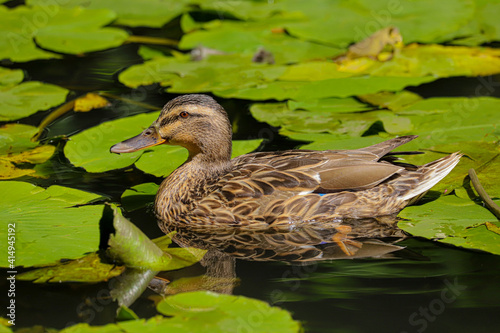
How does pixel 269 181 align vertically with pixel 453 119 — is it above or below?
below

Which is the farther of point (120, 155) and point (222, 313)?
point (120, 155)

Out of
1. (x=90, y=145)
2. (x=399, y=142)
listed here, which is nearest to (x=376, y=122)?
(x=399, y=142)

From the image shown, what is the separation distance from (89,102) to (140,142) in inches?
91.8

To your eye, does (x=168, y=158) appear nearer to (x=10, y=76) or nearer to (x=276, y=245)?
(x=276, y=245)

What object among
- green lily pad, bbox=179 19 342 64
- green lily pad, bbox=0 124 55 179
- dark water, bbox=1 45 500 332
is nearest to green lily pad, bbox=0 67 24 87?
green lily pad, bbox=0 124 55 179

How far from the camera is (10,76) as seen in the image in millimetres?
8383

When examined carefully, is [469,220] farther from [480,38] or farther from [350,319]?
[480,38]

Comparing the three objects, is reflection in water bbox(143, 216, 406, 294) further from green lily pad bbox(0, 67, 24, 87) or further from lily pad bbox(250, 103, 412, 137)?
green lily pad bbox(0, 67, 24, 87)

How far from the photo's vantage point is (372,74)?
813cm

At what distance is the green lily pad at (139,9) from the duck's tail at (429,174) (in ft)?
18.5

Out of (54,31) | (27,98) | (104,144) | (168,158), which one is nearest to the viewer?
(168,158)

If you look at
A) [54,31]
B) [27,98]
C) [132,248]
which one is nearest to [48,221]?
[132,248]

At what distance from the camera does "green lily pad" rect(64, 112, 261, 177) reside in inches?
253

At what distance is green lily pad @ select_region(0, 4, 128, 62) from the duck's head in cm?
373
